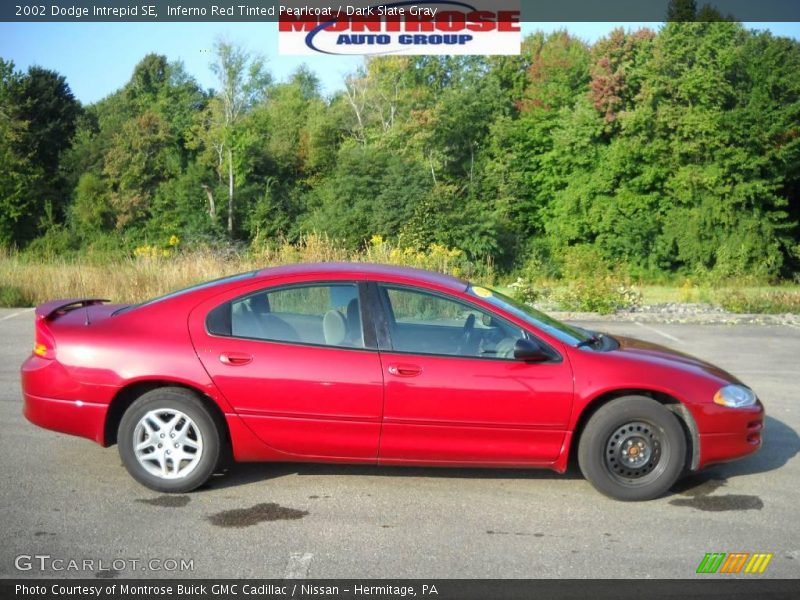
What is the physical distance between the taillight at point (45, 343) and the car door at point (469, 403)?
2.15 m

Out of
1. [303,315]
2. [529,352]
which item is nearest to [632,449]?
[529,352]

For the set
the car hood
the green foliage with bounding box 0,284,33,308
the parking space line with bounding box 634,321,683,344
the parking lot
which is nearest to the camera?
the parking lot

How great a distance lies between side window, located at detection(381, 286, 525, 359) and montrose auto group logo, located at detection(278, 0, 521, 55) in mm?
21960

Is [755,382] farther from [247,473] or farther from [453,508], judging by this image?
[247,473]

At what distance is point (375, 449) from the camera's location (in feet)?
17.8

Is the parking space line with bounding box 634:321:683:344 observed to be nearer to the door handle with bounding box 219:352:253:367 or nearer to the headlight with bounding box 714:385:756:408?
the headlight with bounding box 714:385:756:408

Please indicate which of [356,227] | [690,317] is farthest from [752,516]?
[356,227]

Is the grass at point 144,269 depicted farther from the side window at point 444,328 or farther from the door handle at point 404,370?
the door handle at point 404,370

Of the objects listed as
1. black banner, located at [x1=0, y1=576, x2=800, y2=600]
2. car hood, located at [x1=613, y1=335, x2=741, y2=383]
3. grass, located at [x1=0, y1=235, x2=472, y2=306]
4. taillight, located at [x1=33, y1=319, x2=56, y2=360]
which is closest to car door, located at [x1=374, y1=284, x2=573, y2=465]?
car hood, located at [x1=613, y1=335, x2=741, y2=383]

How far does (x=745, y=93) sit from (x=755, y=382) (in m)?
33.5

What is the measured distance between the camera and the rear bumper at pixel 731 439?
5.52 metres

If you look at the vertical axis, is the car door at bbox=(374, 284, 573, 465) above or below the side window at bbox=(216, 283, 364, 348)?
below

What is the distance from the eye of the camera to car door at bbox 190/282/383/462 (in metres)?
5.36

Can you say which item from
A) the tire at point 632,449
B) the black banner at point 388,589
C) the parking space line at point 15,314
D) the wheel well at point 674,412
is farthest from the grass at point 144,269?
the black banner at point 388,589
